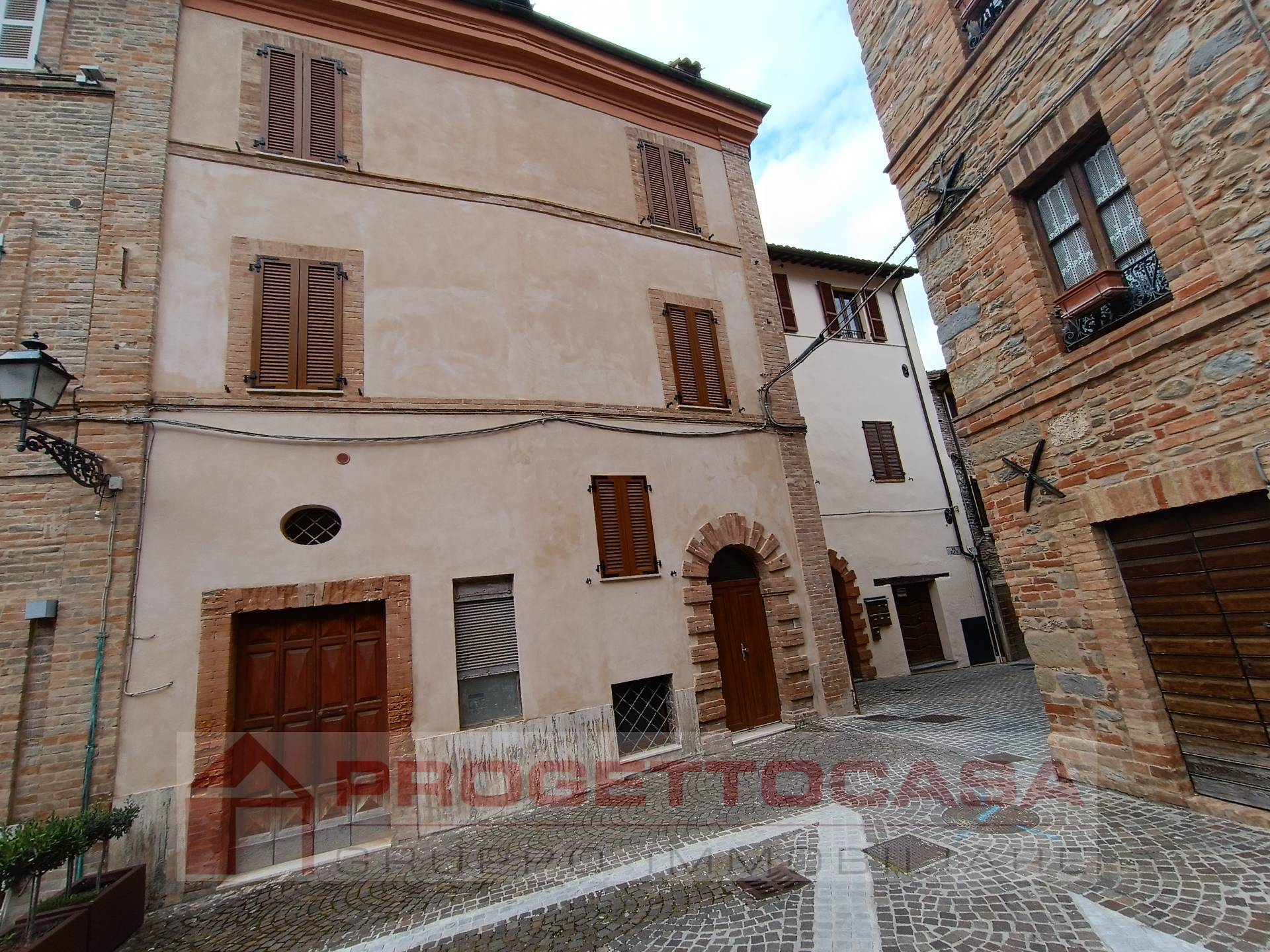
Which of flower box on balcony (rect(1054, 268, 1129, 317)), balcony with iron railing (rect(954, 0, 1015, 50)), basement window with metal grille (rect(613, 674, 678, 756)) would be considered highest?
balcony with iron railing (rect(954, 0, 1015, 50))

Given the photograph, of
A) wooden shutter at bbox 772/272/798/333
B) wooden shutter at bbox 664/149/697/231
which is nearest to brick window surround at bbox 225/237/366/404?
Answer: wooden shutter at bbox 664/149/697/231

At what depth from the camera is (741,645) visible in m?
7.91

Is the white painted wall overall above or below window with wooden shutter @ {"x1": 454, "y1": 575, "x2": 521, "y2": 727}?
above

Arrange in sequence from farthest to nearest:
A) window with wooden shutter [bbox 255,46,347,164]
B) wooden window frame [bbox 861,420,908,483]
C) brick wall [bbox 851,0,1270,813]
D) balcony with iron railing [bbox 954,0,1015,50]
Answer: wooden window frame [bbox 861,420,908,483]
window with wooden shutter [bbox 255,46,347,164]
balcony with iron railing [bbox 954,0,1015,50]
brick wall [bbox 851,0,1270,813]

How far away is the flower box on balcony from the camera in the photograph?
4266 millimetres

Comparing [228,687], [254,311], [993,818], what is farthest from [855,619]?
[254,311]

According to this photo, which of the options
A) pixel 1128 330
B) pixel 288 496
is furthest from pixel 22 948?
pixel 1128 330

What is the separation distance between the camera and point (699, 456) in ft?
26.6

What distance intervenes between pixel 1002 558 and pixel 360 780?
6433mm

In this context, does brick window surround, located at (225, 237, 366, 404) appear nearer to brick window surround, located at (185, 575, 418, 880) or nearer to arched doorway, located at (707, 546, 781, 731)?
brick window surround, located at (185, 575, 418, 880)

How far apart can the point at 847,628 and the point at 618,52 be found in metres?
11.2

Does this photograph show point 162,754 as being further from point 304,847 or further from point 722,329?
point 722,329

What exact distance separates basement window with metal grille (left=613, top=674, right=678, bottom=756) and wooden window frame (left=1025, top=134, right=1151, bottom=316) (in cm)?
563

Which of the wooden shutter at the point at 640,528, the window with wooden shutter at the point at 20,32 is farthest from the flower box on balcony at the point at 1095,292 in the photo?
the window with wooden shutter at the point at 20,32
